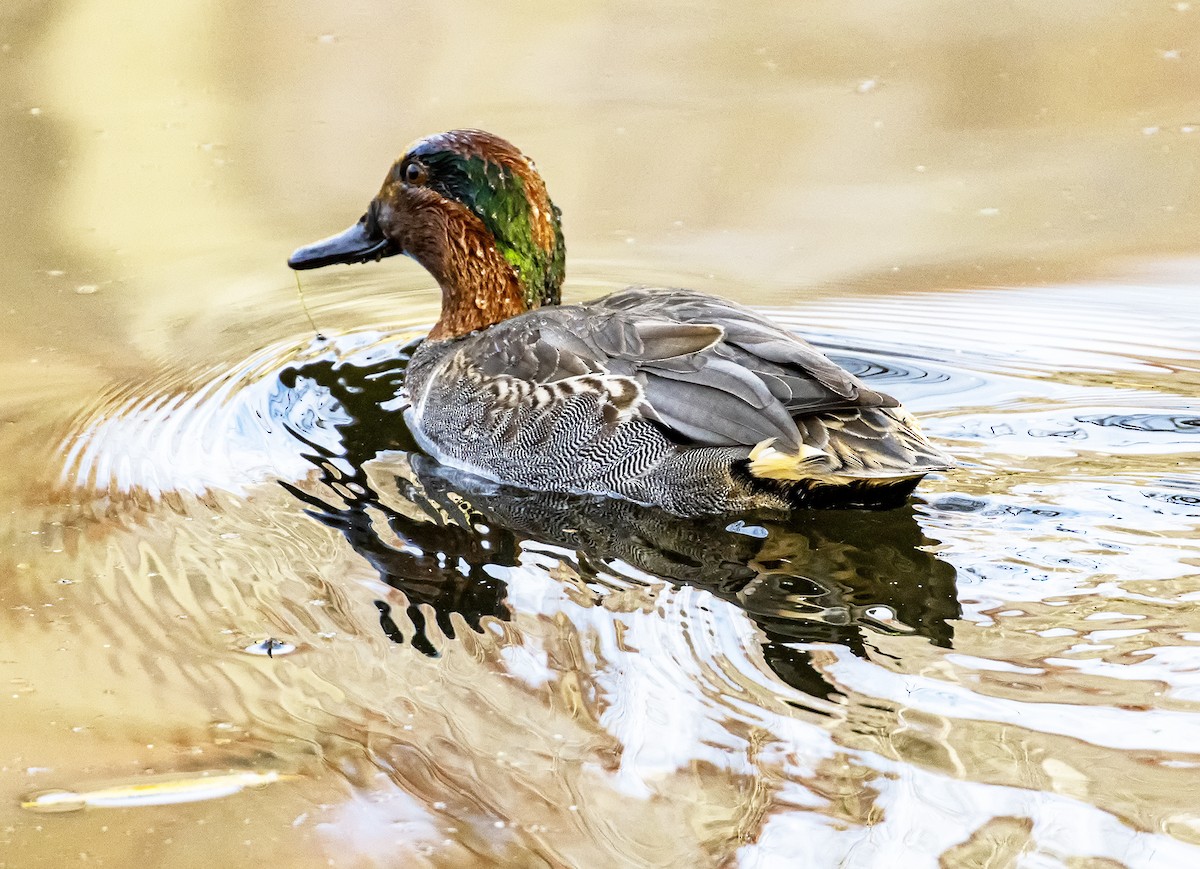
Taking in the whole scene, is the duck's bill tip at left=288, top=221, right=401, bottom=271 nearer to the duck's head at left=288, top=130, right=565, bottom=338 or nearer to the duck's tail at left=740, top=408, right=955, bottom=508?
the duck's head at left=288, top=130, right=565, bottom=338

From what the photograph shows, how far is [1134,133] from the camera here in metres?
9.10

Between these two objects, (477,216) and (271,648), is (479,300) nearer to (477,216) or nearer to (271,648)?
(477,216)

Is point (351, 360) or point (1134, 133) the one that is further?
point (1134, 133)

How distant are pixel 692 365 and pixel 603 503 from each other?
70 cm

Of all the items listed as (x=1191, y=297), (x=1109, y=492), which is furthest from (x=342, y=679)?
(x=1191, y=297)

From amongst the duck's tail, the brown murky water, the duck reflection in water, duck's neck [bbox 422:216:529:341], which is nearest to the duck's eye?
duck's neck [bbox 422:216:529:341]

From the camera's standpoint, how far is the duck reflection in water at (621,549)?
4.74 metres

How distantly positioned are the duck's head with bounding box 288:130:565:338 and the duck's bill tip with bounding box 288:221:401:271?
13cm

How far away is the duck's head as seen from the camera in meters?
6.63

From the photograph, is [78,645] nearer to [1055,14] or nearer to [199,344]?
[199,344]

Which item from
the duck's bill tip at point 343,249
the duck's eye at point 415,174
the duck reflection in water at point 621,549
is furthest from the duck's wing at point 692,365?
the duck's bill tip at point 343,249

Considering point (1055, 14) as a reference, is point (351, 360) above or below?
below

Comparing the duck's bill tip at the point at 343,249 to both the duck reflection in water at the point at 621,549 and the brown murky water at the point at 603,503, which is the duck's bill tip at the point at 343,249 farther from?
the duck reflection in water at the point at 621,549

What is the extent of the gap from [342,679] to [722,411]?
1.75m
